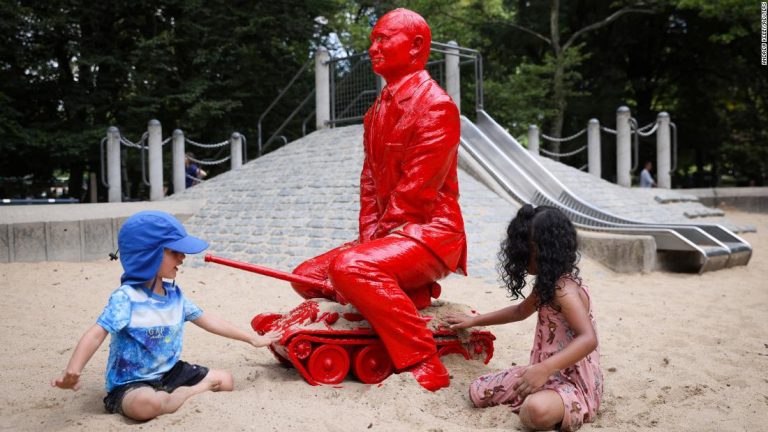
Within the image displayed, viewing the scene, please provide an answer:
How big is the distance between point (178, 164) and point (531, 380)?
10.9 meters

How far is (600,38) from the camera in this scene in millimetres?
24391

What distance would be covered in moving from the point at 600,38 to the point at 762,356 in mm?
21908

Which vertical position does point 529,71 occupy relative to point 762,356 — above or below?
above

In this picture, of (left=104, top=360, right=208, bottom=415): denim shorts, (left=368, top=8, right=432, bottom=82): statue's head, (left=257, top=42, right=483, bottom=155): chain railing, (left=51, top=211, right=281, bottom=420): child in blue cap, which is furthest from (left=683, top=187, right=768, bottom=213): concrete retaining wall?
(left=51, top=211, right=281, bottom=420): child in blue cap

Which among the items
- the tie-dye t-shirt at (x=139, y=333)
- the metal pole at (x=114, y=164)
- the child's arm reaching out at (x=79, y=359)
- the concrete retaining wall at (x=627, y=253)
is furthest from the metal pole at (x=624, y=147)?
the child's arm reaching out at (x=79, y=359)

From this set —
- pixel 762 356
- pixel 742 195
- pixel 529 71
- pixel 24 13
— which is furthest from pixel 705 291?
pixel 24 13

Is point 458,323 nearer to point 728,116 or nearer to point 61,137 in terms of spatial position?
point 61,137

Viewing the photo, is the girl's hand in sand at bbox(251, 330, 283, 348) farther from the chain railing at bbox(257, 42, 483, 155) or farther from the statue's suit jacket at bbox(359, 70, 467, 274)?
the chain railing at bbox(257, 42, 483, 155)

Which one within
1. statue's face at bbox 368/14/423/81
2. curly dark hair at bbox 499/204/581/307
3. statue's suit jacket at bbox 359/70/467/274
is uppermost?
statue's face at bbox 368/14/423/81

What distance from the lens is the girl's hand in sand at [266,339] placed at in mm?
3289

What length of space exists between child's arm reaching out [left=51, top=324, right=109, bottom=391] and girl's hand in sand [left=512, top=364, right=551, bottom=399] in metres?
1.78

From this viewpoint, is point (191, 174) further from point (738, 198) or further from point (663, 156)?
point (738, 198)

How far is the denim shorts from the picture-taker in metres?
3.00

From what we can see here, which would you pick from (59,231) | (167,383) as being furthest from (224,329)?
(59,231)
